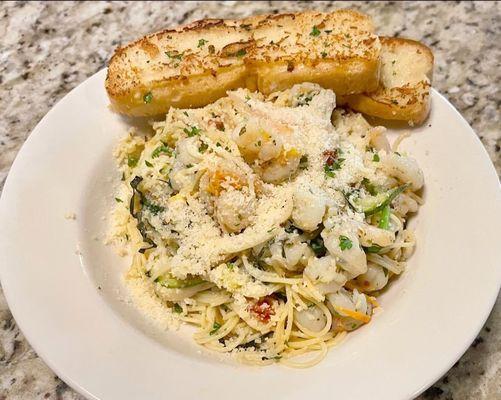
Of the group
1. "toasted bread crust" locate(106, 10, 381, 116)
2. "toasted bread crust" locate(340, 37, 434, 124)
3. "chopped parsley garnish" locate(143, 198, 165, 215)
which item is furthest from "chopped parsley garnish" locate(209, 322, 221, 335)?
"toasted bread crust" locate(340, 37, 434, 124)

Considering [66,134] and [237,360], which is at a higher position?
[66,134]

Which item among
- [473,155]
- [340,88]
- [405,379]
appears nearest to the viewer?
[405,379]

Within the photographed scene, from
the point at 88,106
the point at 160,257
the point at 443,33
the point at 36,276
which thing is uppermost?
the point at 88,106

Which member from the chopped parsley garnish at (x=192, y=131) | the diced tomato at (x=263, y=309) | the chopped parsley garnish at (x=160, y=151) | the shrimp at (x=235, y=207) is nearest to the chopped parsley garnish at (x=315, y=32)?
the chopped parsley garnish at (x=192, y=131)

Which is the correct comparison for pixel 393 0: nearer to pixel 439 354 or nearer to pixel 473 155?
pixel 473 155

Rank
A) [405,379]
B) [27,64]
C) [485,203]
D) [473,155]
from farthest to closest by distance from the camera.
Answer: [27,64]
[473,155]
[485,203]
[405,379]

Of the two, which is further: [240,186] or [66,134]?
[66,134]

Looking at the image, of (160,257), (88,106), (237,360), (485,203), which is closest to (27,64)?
(88,106)

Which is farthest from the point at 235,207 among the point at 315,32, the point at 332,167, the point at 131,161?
the point at 315,32
